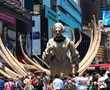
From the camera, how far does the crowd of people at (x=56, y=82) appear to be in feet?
30.7

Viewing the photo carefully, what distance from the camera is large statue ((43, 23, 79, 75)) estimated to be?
30.7 feet

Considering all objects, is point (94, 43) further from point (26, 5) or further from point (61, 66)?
point (26, 5)

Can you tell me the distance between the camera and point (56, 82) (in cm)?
945

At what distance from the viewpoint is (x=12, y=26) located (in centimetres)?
5594

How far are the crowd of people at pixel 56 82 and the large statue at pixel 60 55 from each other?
0.10 meters

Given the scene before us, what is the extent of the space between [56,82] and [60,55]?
400 mm

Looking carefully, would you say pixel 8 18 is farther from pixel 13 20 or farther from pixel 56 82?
pixel 56 82

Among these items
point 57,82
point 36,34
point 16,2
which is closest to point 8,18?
point 16,2

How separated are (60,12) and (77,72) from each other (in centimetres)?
7004

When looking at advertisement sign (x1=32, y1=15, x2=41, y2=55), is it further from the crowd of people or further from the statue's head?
the statue's head

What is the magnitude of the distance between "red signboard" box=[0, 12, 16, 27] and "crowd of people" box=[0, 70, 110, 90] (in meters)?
35.3

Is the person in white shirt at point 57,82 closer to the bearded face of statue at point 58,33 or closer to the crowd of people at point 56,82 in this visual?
the crowd of people at point 56,82

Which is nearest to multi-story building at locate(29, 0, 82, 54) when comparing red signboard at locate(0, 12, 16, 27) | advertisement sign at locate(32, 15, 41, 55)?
advertisement sign at locate(32, 15, 41, 55)

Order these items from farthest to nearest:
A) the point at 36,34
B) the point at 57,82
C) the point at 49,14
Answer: the point at 49,14, the point at 36,34, the point at 57,82
